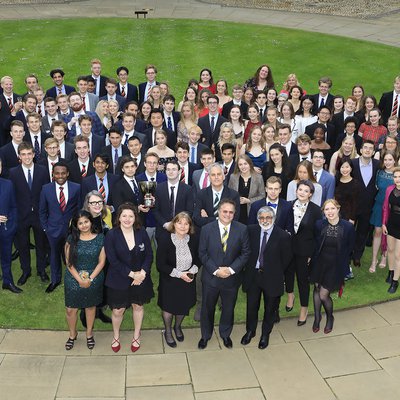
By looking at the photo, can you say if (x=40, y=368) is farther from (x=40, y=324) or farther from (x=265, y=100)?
(x=265, y=100)

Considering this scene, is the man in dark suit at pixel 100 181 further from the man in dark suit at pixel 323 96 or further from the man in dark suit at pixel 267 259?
the man in dark suit at pixel 323 96

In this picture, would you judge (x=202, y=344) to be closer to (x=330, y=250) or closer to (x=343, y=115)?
(x=330, y=250)

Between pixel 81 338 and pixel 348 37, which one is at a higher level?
pixel 348 37

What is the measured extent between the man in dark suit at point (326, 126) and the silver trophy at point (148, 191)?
4278 mm

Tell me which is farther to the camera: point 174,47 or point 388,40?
point 388,40

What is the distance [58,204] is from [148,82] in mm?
6275

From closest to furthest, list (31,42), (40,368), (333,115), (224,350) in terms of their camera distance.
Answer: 1. (40,368)
2. (224,350)
3. (333,115)
4. (31,42)

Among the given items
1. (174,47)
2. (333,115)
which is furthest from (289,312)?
(174,47)

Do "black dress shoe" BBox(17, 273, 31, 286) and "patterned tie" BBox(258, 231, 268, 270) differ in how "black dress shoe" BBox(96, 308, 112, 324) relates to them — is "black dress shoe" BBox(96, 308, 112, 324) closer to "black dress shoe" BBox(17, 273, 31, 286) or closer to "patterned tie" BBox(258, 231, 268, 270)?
"black dress shoe" BBox(17, 273, 31, 286)

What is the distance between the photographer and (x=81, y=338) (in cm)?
814

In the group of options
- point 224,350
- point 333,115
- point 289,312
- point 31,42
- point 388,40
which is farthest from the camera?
point 388,40

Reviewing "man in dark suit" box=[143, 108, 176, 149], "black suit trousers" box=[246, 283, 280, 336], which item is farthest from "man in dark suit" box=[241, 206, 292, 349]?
"man in dark suit" box=[143, 108, 176, 149]

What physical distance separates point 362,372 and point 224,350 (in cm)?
210

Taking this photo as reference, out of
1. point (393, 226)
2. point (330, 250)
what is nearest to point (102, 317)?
point (330, 250)
